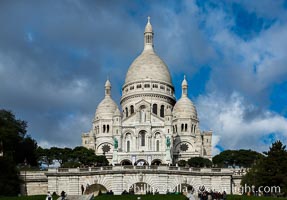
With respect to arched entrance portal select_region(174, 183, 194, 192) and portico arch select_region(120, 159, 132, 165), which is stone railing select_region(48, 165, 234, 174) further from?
portico arch select_region(120, 159, 132, 165)

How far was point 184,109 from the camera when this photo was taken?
130625 millimetres

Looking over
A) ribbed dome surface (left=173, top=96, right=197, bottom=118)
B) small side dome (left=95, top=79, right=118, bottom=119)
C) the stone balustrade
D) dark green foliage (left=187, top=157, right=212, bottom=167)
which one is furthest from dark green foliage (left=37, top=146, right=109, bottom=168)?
the stone balustrade

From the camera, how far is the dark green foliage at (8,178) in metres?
65.5

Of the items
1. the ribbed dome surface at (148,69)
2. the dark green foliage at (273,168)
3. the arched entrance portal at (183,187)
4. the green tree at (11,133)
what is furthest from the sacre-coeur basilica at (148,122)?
the dark green foliage at (273,168)

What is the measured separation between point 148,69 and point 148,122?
1748 cm

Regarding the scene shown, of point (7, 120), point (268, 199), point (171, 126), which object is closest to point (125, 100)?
point (171, 126)

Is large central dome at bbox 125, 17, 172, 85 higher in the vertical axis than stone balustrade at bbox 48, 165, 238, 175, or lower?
higher

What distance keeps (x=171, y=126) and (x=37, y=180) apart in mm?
47296

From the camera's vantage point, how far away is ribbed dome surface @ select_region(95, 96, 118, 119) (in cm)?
13402

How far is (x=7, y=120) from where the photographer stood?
91.4 metres

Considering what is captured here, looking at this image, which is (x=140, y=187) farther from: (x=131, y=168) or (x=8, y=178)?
(x=8, y=178)

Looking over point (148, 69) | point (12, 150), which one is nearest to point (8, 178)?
point (12, 150)

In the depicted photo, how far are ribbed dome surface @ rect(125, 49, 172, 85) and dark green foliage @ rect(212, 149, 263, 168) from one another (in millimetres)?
24857

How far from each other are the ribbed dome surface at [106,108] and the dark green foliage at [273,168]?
2637 inches
